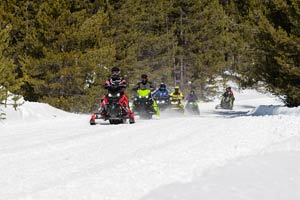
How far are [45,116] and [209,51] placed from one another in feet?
112

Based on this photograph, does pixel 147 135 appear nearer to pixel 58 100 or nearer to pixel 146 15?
pixel 58 100

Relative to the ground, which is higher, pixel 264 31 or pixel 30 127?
pixel 264 31

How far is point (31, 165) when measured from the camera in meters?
7.67

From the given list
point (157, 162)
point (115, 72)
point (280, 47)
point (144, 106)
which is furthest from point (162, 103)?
point (157, 162)

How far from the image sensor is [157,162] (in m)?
7.49

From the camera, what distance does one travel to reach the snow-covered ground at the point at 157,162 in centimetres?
606

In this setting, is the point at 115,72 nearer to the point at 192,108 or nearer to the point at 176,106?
the point at 176,106

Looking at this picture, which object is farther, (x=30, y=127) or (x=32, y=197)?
(x=30, y=127)

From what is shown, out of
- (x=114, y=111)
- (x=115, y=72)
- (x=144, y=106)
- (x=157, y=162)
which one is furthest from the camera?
(x=144, y=106)

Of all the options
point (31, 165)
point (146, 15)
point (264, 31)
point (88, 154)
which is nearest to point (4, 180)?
point (31, 165)

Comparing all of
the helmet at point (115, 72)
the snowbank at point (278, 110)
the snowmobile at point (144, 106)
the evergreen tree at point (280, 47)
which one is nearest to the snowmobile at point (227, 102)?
the evergreen tree at point (280, 47)

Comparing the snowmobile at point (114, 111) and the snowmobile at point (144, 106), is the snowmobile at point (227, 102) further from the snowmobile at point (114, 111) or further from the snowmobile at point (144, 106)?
the snowmobile at point (114, 111)

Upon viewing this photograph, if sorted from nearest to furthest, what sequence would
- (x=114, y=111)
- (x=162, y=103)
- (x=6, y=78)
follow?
(x=114, y=111), (x=6, y=78), (x=162, y=103)

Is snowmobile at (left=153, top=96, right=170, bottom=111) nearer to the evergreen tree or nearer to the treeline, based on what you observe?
the treeline
